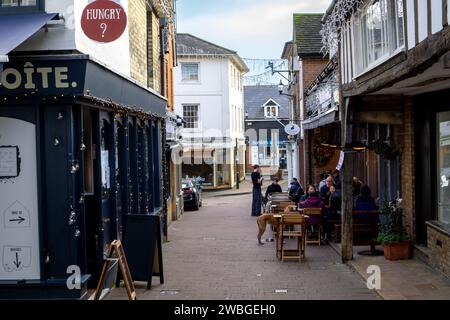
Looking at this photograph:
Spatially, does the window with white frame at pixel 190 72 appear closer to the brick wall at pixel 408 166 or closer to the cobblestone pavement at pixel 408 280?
the brick wall at pixel 408 166

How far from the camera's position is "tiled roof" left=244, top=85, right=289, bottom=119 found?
62.6 m

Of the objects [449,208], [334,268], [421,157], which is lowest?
[334,268]

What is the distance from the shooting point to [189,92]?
145ft

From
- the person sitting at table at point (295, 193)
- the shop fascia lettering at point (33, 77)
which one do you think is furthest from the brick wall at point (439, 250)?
the person sitting at table at point (295, 193)

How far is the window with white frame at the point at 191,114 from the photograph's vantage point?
44.3 m

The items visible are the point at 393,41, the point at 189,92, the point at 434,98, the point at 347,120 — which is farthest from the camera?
the point at 189,92

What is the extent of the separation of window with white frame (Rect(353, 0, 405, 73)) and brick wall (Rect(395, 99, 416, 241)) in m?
1.33

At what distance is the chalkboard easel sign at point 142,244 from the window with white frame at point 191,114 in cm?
3401

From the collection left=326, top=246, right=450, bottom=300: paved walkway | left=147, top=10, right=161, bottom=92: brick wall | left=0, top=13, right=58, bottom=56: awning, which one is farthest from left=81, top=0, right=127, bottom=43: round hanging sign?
left=147, top=10, right=161, bottom=92: brick wall

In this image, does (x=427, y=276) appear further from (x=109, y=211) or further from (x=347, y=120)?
(x=109, y=211)

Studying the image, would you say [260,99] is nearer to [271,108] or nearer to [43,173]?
[271,108]
